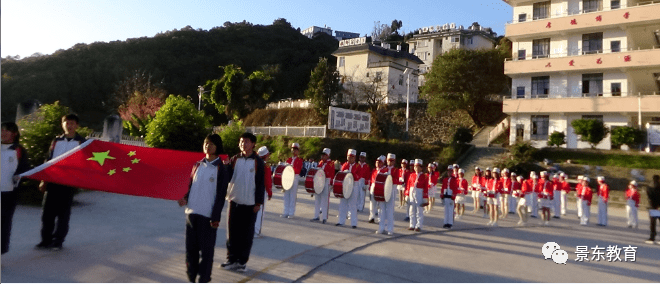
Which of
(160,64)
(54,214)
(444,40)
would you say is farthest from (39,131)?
(444,40)

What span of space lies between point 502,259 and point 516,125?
29.9 metres

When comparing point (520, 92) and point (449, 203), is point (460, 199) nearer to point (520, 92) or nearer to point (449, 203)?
point (449, 203)

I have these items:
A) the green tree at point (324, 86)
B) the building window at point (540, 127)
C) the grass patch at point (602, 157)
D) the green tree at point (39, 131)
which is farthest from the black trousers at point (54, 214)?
the green tree at point (324, 86)

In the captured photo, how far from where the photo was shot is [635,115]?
30562 mm

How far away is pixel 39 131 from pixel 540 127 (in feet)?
111

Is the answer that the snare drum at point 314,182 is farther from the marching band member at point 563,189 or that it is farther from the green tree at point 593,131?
the green tree at point 593,131

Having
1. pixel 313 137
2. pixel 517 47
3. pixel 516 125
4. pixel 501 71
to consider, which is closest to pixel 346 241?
pixel 313 137

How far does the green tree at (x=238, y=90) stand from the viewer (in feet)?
137

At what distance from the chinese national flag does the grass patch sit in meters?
27.5

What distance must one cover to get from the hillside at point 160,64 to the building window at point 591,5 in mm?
34330

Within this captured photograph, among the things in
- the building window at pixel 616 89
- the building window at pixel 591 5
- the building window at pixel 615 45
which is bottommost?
the building window at pixel 616 89

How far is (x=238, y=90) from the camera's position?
138 ft

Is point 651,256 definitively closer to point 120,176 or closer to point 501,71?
point 120,176

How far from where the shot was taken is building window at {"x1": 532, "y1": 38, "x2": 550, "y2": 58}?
113 feet
